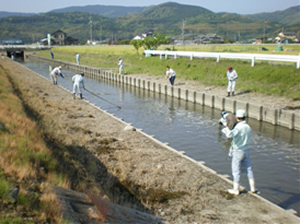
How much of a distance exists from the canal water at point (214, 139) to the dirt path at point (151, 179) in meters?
1.49

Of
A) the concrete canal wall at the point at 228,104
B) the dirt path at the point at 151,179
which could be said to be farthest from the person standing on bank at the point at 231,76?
the dirt path at the point at 151,179

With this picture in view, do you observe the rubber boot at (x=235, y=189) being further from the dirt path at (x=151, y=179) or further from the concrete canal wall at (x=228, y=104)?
the concrete canal wall at (x=228, y=104)

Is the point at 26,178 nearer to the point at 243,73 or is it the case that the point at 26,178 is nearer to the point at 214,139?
the point at 214,139

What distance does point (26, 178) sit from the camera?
5848mm

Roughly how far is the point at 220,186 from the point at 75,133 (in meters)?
6.38

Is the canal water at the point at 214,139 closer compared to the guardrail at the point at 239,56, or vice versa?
the canal water at the point at 214,139

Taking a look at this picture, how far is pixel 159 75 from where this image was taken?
3250 cm

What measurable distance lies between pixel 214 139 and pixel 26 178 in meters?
9.66

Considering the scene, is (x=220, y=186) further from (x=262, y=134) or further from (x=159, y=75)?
(x=159, y=75)

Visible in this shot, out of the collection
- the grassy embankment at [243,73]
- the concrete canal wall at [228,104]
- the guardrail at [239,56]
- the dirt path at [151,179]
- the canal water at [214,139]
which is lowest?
the canal water at [214,139]

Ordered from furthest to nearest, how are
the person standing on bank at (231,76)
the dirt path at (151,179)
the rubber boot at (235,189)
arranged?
the person standing on bank at (231,76)
the rubber boot at (235,189)
the dirt path at (151,179)

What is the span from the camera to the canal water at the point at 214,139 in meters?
9.60

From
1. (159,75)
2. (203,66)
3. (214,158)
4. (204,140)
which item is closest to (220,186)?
(214,158)

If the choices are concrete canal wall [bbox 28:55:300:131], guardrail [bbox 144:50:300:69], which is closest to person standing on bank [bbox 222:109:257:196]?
concrete canal wall [bbox 28:55:300:131]
